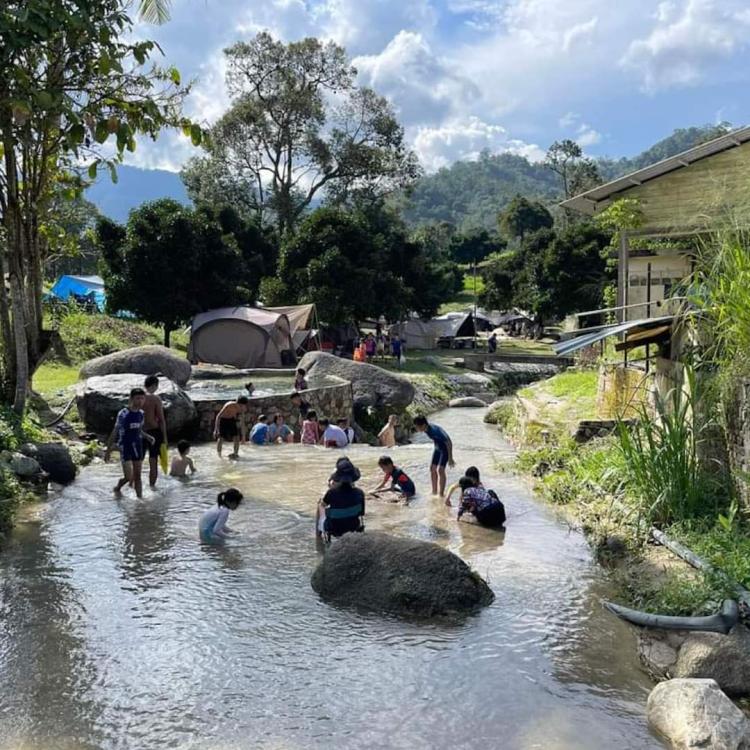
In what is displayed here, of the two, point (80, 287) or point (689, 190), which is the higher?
point (689, 190)

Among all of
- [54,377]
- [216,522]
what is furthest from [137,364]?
[216,522]

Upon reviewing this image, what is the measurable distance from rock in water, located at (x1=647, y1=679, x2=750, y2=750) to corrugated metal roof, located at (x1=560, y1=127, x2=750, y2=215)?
39.5ft

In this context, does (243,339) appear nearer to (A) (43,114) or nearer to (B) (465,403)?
(B) (465,403)

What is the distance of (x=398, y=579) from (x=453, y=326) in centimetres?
4326

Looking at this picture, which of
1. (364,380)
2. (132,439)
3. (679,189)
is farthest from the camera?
(364,380)

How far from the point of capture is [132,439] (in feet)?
39.7

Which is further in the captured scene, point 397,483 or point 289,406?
point 289,406

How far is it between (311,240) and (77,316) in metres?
10.4

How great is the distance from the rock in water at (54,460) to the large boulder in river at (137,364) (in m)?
7.23

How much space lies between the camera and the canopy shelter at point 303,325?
3059 centimetres

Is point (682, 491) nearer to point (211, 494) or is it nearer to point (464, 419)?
point (211, 494)

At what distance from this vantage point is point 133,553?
9.85 m

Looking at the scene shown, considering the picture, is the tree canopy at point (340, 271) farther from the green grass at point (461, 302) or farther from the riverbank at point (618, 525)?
the green grass at point (461, 302)

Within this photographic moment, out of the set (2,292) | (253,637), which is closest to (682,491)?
(253,637)
